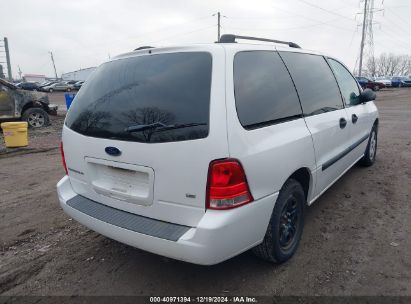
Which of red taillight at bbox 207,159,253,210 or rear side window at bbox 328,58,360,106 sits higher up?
rear side window at bbox 328,58,360,106

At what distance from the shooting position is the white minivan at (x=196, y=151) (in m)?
2.20

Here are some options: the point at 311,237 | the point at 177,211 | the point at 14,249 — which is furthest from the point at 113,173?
the point at 311,237

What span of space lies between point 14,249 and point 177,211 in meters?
2.08

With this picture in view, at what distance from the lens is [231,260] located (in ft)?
9.77

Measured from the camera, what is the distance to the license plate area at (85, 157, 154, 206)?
94.5 inches

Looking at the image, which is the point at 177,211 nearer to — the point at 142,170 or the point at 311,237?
the point at 142,170

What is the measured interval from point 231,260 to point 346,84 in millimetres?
2897

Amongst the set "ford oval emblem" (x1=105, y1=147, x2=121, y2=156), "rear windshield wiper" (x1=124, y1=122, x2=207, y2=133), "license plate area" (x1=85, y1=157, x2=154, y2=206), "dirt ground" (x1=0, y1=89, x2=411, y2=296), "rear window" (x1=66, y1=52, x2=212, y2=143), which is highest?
"rear window" (x1=66, y1=52, x2=212, y2=143)

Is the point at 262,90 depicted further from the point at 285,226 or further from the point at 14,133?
the point at 14,133

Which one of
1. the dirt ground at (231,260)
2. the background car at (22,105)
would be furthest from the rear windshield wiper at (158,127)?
the background car at (22,105)

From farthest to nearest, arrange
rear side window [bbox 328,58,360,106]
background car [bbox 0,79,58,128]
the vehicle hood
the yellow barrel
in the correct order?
the vehicle hood
background car [bbox 0,79,58,128]
the yellow barrel
rear side window [bbox 328,58,360,106]

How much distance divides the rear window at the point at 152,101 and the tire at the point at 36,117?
10192 millimetres

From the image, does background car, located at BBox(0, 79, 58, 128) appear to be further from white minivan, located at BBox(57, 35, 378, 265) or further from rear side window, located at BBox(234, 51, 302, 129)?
rear side window, located at BBox(234, 51, 302, 129)

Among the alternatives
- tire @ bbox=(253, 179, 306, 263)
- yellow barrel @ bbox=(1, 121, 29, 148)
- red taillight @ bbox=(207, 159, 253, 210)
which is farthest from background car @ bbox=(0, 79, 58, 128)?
red taillight @ bbox=(207, 159, 253, 210)
